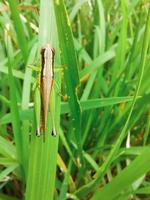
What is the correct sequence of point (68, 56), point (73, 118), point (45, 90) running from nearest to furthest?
point (45, 90) → point (68, 56) → point (73, 118)

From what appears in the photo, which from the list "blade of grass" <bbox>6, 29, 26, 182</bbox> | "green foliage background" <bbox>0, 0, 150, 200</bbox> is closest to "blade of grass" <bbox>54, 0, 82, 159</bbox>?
"green foliage background" <bbox>0, 0, 150, 200</bbox>

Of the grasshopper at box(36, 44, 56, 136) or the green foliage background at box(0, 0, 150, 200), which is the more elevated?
the grasshopper at box(36, 44, 56, 136)

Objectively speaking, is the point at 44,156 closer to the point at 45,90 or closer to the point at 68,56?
the point at 45,90

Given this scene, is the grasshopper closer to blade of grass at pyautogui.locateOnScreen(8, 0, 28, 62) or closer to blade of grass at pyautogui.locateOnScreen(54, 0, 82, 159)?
blade of grass at pyautogui.locateOnScreen(54, 0, 82, 159)

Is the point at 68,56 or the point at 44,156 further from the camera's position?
the point at 68,56

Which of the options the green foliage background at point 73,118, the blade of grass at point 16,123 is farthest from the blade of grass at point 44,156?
the blade of grass at point 16,123

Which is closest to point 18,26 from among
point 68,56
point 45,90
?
point 68,56

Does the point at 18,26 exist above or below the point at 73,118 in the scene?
above

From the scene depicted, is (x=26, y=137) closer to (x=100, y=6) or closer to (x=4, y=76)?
(x=4, y=76)

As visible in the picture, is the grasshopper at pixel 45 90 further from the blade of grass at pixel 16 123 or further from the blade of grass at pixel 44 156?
the blade of grass at pixel 16 123

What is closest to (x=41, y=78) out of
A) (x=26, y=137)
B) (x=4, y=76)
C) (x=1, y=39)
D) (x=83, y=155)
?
(x=26, y=137)
